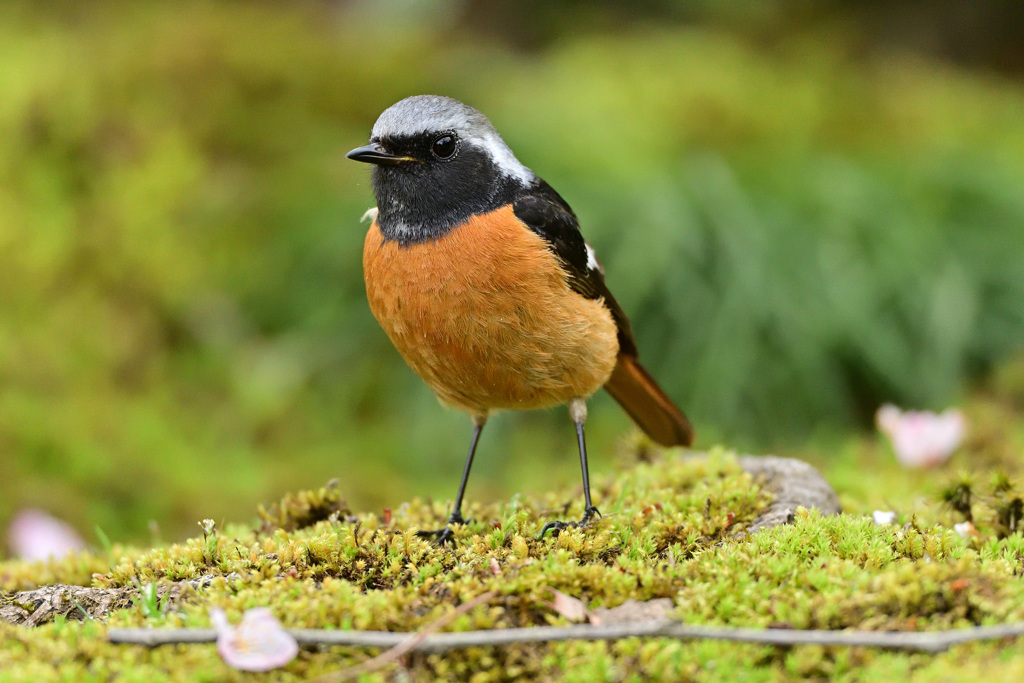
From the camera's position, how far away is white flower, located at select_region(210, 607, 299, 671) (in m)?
2.10

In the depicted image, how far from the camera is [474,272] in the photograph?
3307mm

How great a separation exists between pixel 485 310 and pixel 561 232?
21.6 inches

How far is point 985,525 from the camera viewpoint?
334cm

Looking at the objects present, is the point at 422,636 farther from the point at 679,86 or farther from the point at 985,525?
the point at 679,86

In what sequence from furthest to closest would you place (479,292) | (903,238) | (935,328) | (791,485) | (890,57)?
(890,57)
(903,238)
(935,328)
(791,485)
(479,292)

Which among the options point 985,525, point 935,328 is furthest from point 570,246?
point 935,328

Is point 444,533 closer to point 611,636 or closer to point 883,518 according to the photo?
point 611,636

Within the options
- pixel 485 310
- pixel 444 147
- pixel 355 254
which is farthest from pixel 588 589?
pixel 355 254

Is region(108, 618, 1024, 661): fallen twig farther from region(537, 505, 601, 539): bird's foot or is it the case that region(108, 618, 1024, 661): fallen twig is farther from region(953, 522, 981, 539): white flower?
region(953, 522, 981, 539): white flower

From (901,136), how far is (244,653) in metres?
7.80

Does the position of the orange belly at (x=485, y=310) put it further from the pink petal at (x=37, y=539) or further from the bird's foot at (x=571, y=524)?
the pink petal at (x=37, y=539)

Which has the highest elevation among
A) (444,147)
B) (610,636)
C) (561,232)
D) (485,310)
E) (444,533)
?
(444,147)

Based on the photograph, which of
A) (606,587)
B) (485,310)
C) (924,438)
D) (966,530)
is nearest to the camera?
(606,587)

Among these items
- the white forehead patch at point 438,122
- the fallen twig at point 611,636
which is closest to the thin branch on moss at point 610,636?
the fallen twig at point 611,636
